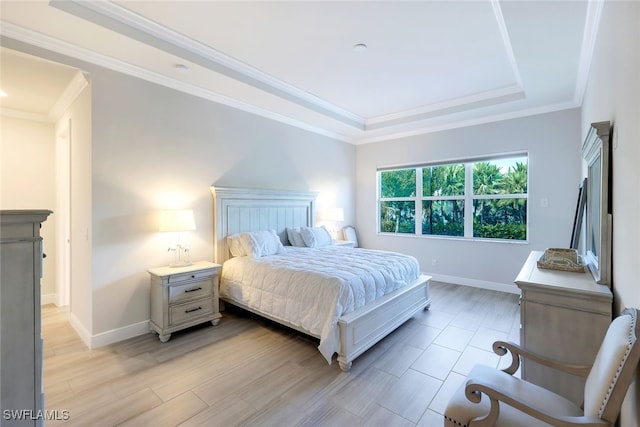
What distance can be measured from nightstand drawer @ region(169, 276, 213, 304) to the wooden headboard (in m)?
0.52

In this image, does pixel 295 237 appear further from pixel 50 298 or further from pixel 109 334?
pixel 50 298

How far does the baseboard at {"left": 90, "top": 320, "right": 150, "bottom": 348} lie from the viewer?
274cm

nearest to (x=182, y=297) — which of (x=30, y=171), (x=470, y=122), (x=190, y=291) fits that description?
(x=190, y=291)

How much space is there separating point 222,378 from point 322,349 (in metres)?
0.81

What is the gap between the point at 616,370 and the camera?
974 mm

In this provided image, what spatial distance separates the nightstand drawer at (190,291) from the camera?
9.52 feet

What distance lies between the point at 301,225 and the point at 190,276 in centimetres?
212

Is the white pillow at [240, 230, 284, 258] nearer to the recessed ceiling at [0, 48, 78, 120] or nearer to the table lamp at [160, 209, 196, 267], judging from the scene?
the table lamp at [160, 209, 196, 267]

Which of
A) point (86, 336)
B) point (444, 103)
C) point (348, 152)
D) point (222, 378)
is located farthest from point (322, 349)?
point (348, 152)

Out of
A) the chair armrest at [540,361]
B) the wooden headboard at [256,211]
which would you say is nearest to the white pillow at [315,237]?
the wooden headboard at [256,211]

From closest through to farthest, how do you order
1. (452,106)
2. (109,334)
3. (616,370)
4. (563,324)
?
(616,370) → (563,324) → (109,334) → (452,106)

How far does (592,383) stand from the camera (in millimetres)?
1151

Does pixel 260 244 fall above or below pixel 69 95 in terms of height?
below

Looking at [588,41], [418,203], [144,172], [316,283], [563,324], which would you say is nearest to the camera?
[563,324]
